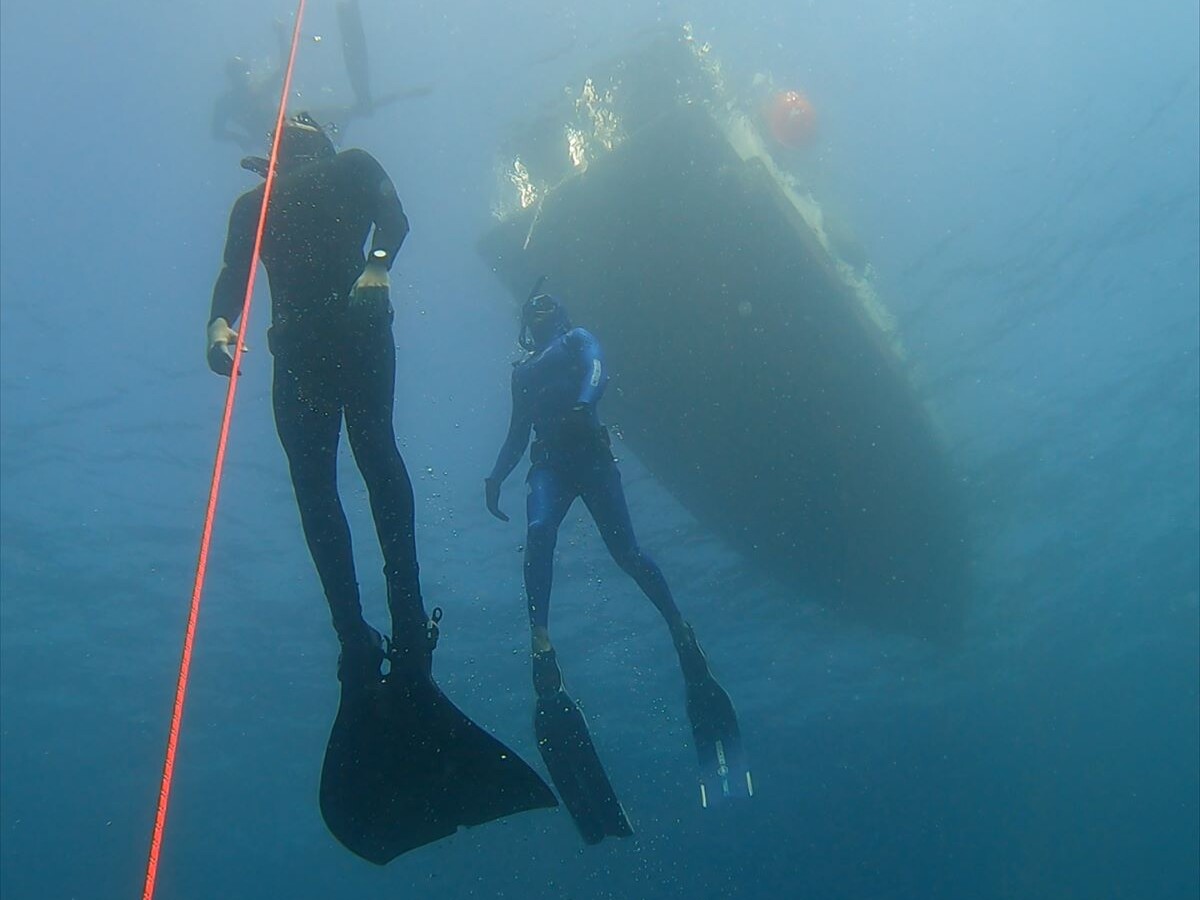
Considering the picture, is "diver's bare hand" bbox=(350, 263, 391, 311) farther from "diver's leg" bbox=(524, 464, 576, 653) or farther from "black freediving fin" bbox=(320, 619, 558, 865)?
"diver's leg" bbox=(524, 464, 576, 653)

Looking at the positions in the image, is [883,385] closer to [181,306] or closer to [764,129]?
[764,129]

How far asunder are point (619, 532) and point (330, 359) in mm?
3776

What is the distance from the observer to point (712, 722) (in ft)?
22.3

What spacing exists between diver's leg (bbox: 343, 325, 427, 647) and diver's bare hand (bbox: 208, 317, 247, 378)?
63 cm

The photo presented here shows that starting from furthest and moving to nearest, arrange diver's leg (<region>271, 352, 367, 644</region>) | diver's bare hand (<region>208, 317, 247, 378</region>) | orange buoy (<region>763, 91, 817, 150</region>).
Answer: orange buoy (<region>763, 91, 817, 150</region>) → diver's leg (<region>271, 352, 367, 644</region>) → diver's bare hand (<region>208, 317, 247, 378</region>)

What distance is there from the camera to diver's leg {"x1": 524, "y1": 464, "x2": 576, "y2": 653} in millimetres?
6629

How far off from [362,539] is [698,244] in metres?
10.9

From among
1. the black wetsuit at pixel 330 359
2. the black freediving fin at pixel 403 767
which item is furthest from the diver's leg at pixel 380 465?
the black freediving fin at pixel 403 767

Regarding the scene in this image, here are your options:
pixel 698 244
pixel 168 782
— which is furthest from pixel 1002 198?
pixel 168 782

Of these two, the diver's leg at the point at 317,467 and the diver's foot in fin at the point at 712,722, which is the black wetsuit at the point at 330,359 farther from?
the diver's foot in fin at the point at 712,722

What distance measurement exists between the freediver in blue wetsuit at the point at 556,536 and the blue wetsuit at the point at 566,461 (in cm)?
1

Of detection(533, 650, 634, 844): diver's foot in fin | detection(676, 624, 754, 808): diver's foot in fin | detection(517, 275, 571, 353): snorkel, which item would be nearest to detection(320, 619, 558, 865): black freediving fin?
detection(533, 650, 634, 844): diver's foot in fin

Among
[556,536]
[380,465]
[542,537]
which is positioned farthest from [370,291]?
[556,536]

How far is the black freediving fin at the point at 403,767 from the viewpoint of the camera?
14.1 ft
